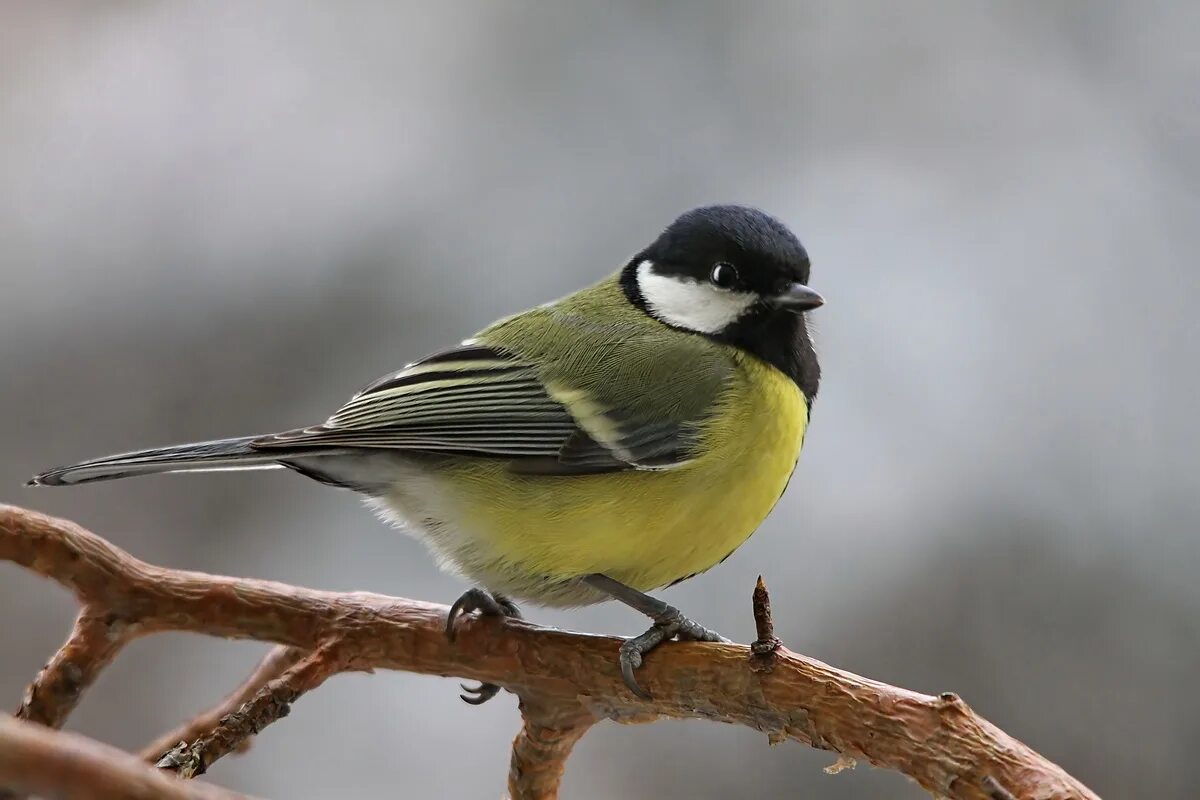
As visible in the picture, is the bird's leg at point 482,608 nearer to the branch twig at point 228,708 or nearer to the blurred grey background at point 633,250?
the branch twig at point 228,708

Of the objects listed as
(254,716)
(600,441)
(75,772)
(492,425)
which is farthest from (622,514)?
(75,772)

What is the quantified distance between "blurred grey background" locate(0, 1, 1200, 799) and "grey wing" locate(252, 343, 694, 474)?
72 centimetres

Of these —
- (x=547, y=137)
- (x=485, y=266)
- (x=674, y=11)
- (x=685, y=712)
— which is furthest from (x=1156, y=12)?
(x=685, y=712)

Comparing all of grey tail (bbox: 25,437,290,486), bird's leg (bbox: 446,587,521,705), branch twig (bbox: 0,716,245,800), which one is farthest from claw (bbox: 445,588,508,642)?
branch twig (bbox: 0,716,245,800)

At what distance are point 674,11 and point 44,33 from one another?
1346 millimetres

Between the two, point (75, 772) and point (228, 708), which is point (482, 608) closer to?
point (228, 708)

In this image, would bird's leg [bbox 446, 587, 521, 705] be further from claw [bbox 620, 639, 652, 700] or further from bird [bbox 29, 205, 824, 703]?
claw [bbox 620, 639, 652, 700]

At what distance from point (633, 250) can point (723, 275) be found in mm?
979

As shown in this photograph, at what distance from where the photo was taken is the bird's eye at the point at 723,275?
56.5 inches

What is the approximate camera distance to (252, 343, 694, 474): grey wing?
51.4 inches

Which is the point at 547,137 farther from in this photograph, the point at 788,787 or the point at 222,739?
the point at 222,739

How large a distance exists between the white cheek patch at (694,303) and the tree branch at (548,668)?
45 cm

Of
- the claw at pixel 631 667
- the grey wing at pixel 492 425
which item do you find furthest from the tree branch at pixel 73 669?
the claw at pixel 631 667

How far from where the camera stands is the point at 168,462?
123 centimetres
